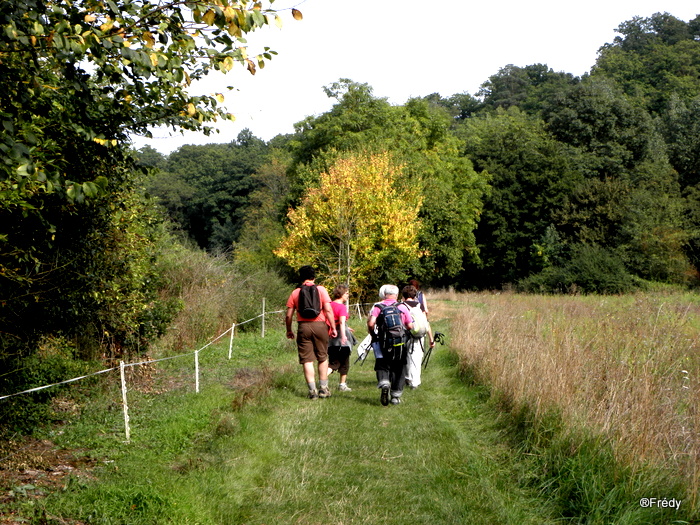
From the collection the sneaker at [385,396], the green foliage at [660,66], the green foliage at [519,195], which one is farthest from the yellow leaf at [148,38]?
the green foliage at [660,66]

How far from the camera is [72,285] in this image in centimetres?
827

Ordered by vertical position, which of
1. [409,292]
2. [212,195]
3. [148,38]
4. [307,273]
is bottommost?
Result: [409,292]

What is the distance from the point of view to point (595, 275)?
42.7m

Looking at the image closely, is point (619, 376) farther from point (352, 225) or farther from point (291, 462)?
point (352, 225)

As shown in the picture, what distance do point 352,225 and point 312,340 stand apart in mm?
20776

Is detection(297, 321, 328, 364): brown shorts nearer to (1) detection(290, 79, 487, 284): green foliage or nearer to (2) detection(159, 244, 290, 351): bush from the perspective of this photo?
(2) detection(159, 244, 290, 351): bush

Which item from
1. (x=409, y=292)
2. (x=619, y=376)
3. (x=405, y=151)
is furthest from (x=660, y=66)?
(x=619, y=376)

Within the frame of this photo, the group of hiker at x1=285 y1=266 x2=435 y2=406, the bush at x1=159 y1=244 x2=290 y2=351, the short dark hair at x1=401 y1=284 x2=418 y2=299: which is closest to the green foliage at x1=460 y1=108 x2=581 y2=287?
the bush at x1=159 y1=244 x2=290 y2=351

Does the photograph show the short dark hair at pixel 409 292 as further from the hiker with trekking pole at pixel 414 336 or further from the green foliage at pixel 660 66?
the green foliage at pixel 660 66

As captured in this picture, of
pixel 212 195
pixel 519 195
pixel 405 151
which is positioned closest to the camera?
pixel 405 151

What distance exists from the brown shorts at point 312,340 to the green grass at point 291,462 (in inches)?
27.1

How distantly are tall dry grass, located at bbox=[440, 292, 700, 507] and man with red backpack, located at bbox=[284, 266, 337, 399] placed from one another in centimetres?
253

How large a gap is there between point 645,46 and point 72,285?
289 ft

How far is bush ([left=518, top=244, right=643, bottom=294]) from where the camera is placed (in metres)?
41.9
